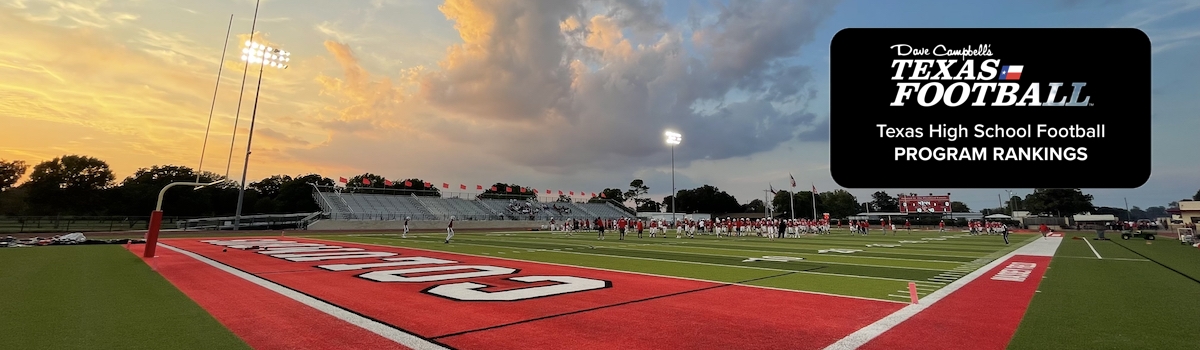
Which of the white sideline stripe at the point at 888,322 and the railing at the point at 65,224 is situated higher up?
the railing at the point at 65,224

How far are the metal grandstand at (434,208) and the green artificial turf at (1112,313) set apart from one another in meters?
52.5

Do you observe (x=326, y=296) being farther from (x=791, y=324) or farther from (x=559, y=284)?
(x=791, y=324)

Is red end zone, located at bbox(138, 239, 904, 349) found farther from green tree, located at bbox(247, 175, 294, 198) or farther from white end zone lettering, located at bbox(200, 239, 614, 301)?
green tree, located at bbox(247, 175, 294, 198)

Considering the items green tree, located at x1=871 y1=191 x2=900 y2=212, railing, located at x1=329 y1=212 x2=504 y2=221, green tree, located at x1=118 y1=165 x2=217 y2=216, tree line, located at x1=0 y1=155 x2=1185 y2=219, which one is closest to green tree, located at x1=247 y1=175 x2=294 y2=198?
tree line, located at x1=0 y1=155 x2=1185 y2=219

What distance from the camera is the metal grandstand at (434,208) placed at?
56.3 metres

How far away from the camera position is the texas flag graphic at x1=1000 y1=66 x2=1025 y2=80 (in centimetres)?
422

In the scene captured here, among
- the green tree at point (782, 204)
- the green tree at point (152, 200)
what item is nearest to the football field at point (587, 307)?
the green tree at point (152, 200)

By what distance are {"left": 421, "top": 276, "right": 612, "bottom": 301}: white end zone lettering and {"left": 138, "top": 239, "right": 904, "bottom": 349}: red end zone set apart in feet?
0.06

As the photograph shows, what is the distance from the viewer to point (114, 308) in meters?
6.91

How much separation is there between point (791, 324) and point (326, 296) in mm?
7154

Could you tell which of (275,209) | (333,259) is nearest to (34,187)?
(275,209)

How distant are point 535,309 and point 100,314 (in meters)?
5.66

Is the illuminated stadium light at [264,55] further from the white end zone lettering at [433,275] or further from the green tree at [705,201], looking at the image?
the green tree at [705,201]

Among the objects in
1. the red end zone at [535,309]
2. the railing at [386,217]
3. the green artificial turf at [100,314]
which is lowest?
the green artificial turf at [100,314]
